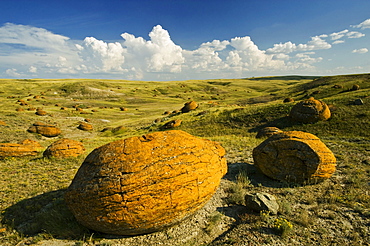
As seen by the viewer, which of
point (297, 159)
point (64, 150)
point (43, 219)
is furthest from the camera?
point (64, 150)

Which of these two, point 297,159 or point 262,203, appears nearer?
point 262,203

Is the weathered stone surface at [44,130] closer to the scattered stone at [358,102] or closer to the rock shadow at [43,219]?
the rock shadow at [43,219]

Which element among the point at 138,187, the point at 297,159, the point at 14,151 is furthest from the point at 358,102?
the point at 14,151

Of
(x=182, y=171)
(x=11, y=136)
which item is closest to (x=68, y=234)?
(x=182, y=171)

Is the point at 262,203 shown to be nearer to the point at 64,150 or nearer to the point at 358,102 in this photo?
the point at 64,150

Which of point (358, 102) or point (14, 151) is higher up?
point (358, 102)

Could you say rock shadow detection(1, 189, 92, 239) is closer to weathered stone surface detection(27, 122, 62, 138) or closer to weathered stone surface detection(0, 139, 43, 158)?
weathered stone surface detection(0, 139, 43, 158)

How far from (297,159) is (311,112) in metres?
20.0

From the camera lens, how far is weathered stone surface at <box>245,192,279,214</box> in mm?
7824

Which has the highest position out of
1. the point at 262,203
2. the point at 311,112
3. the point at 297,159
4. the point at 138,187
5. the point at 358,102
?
the point at 358,102

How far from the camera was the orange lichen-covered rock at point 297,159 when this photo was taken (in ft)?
33.8

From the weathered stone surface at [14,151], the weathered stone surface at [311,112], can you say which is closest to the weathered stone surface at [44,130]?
the weathered stone surface at [14,151]

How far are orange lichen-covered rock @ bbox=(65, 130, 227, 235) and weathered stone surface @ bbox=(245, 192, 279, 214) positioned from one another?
1.94m

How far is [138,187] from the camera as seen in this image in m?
6.62
